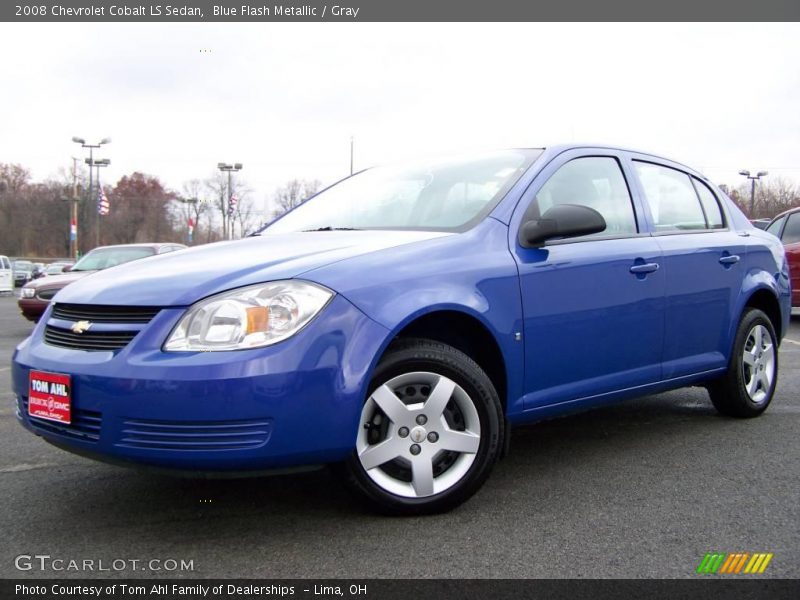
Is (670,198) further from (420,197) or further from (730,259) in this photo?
(420,197)

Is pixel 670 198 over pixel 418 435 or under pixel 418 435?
over

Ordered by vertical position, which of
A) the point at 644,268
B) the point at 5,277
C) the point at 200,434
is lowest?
the point at 5,277

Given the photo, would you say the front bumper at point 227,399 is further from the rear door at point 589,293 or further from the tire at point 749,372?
the tire at point 749,372

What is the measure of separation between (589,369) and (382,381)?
1.21 m

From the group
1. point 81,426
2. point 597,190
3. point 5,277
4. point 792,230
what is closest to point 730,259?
point 597,190

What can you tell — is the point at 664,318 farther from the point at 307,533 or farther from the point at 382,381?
the point at 307,533

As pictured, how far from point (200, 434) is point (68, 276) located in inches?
369

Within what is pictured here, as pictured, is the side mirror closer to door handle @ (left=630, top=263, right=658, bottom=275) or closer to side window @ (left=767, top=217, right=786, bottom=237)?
door handle @ (left=630, top=263, right=658, bottom=275)

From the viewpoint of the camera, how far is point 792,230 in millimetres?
11117

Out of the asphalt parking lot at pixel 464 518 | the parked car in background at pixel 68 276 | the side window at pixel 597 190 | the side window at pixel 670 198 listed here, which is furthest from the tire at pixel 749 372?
the parked car in background at pixel 68 276

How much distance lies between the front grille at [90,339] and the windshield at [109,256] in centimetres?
923

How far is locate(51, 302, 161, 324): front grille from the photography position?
2.66 metres

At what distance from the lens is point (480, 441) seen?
2.95 meters

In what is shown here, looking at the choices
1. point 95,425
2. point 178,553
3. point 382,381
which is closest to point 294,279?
point 382,381
